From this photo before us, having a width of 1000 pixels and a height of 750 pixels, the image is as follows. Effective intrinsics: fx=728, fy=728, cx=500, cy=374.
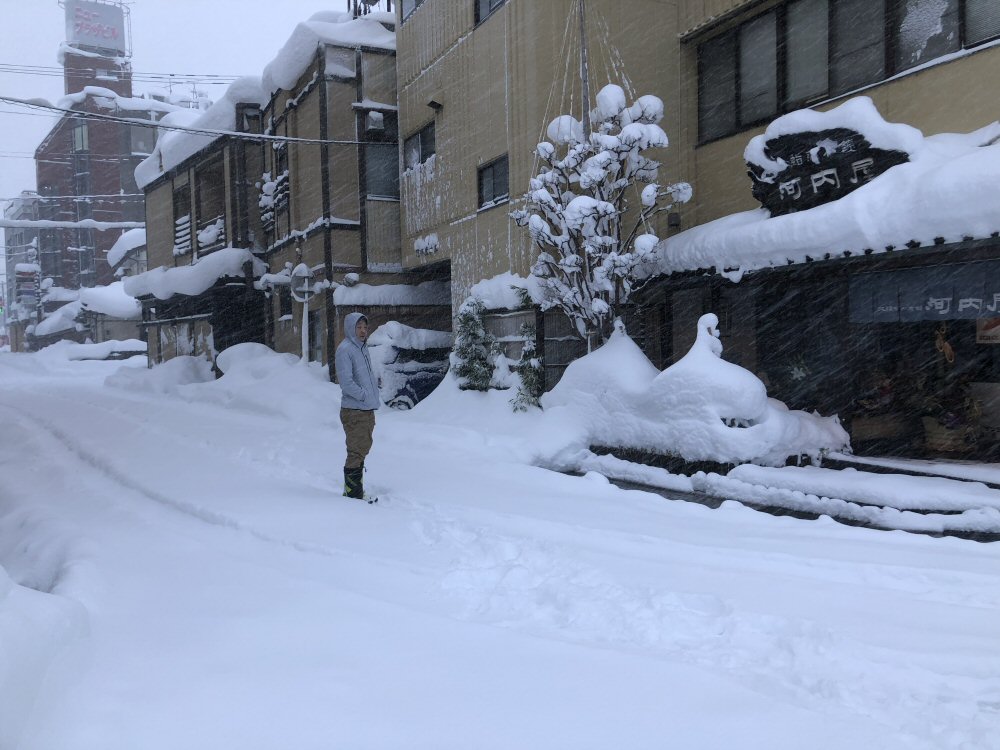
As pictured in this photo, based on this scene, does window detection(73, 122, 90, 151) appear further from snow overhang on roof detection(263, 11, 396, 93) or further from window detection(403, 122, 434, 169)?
window detection(403, 122, 434, 169)

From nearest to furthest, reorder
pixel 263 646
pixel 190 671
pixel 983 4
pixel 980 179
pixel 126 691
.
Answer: pixel 126 691, pixel 190 671, pixel 263 646, pixel 980 179, pixel 983 4

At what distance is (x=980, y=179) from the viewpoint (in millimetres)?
7512

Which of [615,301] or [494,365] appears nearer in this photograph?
[615,301]

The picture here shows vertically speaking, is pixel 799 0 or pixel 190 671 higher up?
pixel 799 0

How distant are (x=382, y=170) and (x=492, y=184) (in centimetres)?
473

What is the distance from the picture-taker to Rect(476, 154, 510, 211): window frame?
1374 centimetres

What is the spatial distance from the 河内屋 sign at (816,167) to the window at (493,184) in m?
4.92

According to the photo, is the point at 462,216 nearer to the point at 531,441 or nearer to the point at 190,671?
the point at 531,441

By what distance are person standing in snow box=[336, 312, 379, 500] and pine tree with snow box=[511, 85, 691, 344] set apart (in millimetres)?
4435

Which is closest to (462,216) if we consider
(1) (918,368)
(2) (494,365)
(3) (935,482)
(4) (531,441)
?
(2) (494,365)

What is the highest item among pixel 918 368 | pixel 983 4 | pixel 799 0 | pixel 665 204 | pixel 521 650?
pixel 799 0

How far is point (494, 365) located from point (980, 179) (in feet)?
24.4

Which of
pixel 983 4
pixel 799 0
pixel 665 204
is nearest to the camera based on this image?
pixel 983 4

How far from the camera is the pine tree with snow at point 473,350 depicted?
12.6 metres
